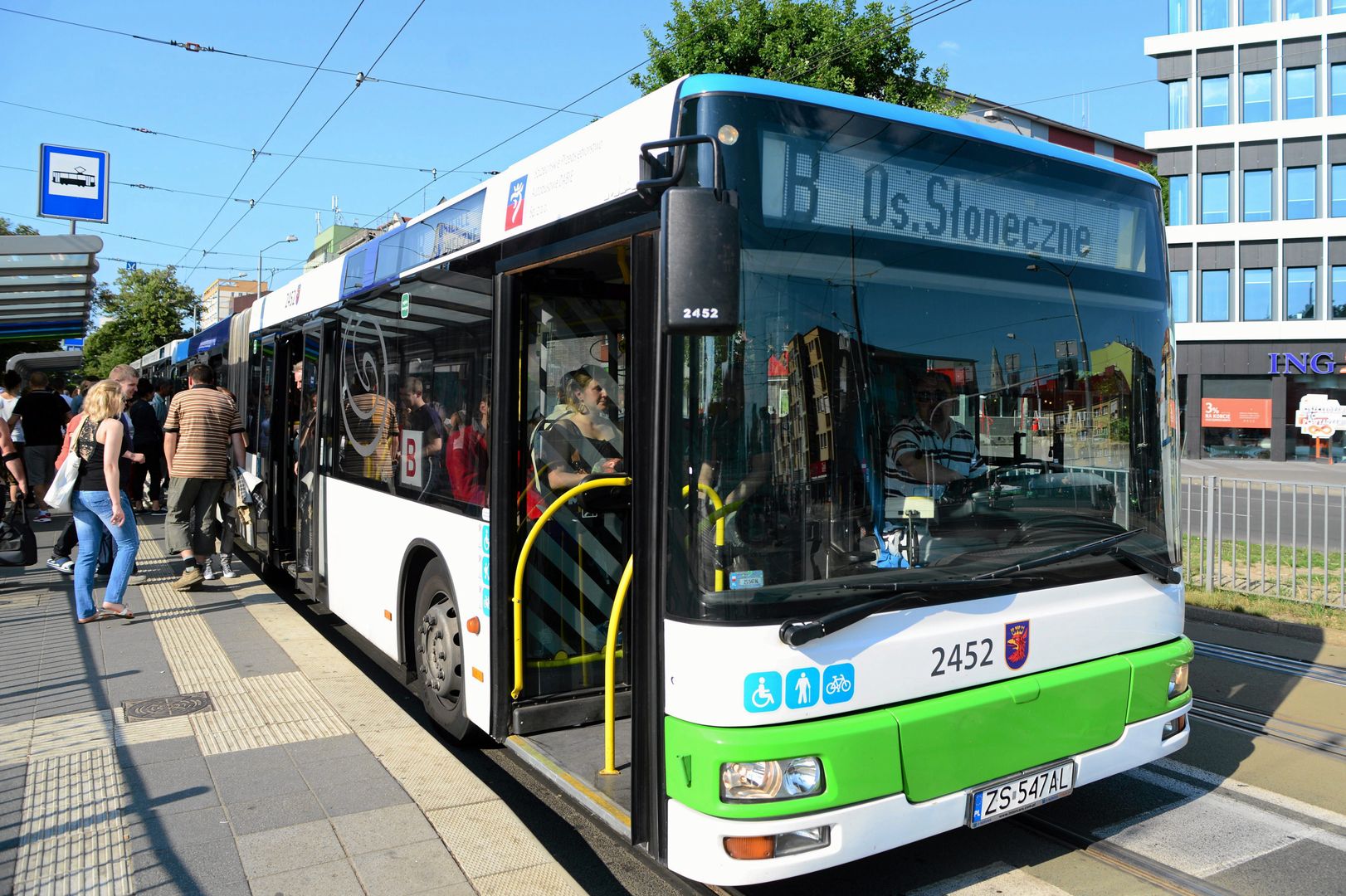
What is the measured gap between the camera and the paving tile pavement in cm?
380

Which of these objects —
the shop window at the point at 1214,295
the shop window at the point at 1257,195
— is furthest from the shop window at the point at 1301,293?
the shop window at the point at 1257,195

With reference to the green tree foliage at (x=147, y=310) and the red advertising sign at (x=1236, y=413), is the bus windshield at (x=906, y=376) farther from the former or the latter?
the green tree foliage at (x=147, y=310)

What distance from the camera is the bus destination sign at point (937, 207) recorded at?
3314mm

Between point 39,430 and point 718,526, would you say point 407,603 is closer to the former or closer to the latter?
point 718,526

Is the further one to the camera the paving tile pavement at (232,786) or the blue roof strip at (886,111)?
the paving tile pavement at (232,786)

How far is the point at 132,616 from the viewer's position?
26.3 ft

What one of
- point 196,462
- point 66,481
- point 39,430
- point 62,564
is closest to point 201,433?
point 196,462

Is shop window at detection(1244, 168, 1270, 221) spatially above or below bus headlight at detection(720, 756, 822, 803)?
above

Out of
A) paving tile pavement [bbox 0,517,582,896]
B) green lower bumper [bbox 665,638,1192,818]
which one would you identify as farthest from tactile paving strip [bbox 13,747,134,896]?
green lower bumper [bbox 665,638,1192,818]

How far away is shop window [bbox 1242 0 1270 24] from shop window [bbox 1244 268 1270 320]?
29.9ft

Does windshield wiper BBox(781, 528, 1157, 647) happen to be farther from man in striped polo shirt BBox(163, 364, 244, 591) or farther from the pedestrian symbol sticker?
man in striped polo shirt BBox(163, 364, 244, 591)

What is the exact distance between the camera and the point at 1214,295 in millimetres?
38625

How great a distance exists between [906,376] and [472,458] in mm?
2237

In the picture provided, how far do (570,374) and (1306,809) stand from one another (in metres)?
3.93
